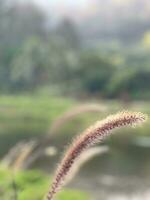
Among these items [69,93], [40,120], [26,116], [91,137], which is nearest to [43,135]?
[40,120]

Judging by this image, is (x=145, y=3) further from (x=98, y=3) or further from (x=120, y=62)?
(x=120, y=62)

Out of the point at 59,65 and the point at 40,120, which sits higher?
the point at 59,65

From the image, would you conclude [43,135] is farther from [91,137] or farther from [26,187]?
[91,137]

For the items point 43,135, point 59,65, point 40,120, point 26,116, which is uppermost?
point 59,65

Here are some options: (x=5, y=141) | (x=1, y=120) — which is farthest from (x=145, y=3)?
(x=5, y=141)

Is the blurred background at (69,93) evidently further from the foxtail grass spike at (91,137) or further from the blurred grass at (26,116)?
the foxtail grass spike at (91,137)

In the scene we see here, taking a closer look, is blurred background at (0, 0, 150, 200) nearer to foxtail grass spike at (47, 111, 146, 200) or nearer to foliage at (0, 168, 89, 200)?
foliage at (0, 168, 89, 200)

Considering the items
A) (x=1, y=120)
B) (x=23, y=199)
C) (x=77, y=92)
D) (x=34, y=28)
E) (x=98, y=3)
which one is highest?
(x=98, y=3)

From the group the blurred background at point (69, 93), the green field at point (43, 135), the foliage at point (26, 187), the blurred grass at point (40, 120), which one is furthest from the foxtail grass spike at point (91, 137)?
the blurred grass at point (40, 120)
